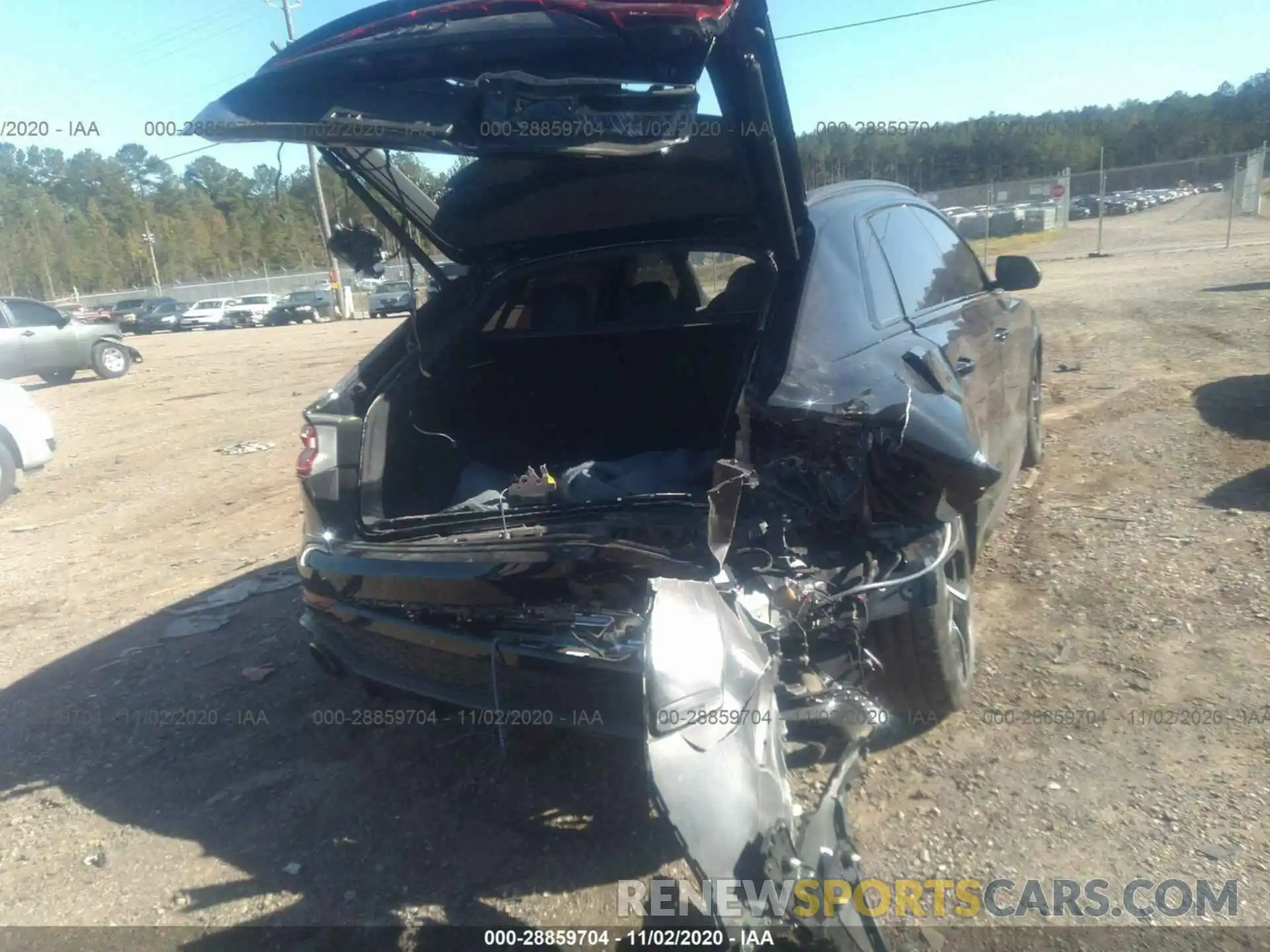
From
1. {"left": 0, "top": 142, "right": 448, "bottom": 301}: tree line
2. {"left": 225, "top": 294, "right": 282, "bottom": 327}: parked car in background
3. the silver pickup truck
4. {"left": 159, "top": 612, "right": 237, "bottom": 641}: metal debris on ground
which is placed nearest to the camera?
{"left": 159, "top": 612, "right": 237, "bottom": 641}: metal debris on ground

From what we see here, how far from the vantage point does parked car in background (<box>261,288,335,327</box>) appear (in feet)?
124

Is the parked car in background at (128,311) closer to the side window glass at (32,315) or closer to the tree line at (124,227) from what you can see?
the tree line at (124,227)

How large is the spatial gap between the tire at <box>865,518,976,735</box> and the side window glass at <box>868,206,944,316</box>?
91 cm

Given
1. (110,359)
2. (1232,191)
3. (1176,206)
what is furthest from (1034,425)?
(1176,206)

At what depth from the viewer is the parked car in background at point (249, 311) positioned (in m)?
39.0

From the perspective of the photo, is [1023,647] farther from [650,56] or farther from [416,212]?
[416,212]

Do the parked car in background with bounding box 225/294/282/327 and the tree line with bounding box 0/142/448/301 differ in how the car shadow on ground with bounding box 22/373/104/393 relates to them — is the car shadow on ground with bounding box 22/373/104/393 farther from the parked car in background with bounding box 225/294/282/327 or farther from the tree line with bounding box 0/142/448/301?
the tree line with bounding box 0/142/448/301

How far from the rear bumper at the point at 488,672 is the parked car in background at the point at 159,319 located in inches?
1592

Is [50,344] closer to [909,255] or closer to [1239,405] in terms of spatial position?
[909,255]

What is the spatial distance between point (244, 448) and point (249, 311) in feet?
109

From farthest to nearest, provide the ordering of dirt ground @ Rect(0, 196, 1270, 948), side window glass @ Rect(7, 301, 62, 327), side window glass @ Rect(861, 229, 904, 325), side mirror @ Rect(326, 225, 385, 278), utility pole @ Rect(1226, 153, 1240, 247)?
utility pole @ Rect(1226, 153, 1240, 247) < side window glass @ Rect(7, 301, 62, 327) < side mirror @ Rect(326, 225, 385, 278) < side window glass @ Rect(861, 229, 904, 325) < dirt ground @ Rect(0, 196, 1270, 948)

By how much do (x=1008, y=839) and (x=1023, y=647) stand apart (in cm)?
115

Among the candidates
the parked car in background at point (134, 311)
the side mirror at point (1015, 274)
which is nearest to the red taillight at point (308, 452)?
the side mirror at point (1015, 274)

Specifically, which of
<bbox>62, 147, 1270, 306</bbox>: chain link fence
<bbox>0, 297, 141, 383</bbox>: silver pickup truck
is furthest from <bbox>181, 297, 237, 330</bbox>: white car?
<bbox>62, 147, 1270, 306</bbox>: chain link fence
